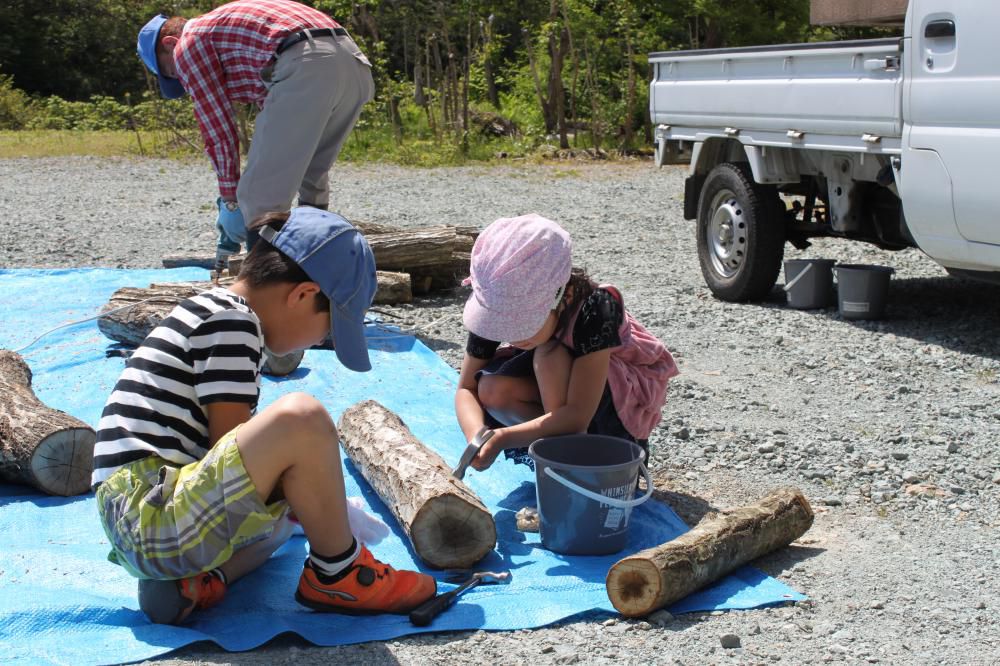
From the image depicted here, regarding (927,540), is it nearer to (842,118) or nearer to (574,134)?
(842,118)

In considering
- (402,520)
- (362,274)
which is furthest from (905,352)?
(362,274)

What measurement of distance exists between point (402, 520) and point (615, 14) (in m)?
16.9

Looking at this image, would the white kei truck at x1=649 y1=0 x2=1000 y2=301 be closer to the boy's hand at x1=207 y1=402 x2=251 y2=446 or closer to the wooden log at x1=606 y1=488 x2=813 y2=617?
the wooden log at x1=606 y1=488 x2=813 y2=617

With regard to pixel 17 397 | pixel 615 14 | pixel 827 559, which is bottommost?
pixel 827 559

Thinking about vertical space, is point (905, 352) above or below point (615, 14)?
below

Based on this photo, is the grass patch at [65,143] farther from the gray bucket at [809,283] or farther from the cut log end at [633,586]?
the cut log end at [633,586]

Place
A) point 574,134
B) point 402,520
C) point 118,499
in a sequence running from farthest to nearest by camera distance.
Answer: point 574,134, point 402,520, point 118,499

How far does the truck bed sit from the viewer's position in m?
5.86

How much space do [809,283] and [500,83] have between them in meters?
18.1

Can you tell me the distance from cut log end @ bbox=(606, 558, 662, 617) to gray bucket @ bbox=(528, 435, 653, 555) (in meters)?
0.30

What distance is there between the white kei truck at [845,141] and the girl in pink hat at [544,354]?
242 centimetres

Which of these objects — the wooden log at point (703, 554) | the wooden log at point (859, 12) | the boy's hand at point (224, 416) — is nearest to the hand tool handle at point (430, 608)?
the wooden log at point (703, 554)

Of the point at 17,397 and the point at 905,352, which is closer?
the point at 17,397

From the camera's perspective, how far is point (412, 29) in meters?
23.2
